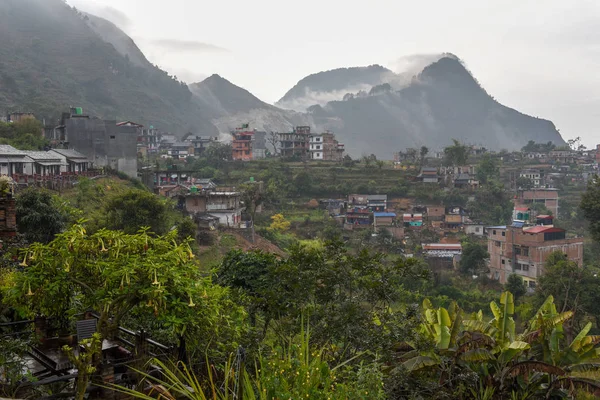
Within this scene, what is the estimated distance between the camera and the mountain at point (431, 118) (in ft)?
432

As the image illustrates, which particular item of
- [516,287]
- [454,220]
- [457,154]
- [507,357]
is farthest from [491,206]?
[507,357]

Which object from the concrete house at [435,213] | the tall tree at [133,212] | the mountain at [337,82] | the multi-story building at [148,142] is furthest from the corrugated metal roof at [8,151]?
the mountain at [337,82]

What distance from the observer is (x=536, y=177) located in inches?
2398

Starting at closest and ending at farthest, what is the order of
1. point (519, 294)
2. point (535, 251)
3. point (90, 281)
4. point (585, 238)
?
point (90, 281)
point (519, 294)
point (535, 251)
point (585, 238)

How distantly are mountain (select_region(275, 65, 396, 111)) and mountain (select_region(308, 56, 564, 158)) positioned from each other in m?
26.9

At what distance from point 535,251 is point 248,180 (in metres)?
26.5

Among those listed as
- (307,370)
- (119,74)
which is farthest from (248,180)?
(119,74)

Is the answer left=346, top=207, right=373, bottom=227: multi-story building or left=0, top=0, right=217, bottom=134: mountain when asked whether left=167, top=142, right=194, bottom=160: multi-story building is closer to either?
left=0, top=0, right=217, bottom=134: mountain

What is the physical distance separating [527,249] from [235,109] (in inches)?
3737

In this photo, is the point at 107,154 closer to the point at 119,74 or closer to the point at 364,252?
the point at 364,252

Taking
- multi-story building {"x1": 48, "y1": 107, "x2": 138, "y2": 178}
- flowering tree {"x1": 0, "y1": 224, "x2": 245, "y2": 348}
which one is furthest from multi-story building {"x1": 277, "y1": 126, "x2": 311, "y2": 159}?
flowering tree {"x1": 0, "y1": 224, "x2": 245, "y2": 348}

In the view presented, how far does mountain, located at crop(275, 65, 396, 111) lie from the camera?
187000mm

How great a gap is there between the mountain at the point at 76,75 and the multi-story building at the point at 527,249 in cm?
4927

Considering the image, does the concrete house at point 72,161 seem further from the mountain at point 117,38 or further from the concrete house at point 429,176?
the mountain at point 117,38
